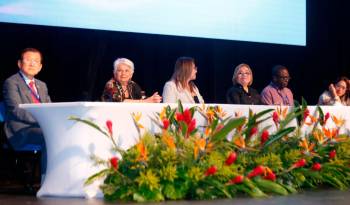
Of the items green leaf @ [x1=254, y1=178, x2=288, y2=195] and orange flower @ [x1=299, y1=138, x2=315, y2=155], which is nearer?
green leaf @ [x1=254, y1=178, x2=288, y2=195]

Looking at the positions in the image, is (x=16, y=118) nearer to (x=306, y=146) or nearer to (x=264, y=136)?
(x=264, y=136)

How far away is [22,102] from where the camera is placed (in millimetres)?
3912

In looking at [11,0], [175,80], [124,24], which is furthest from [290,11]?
[11,0]

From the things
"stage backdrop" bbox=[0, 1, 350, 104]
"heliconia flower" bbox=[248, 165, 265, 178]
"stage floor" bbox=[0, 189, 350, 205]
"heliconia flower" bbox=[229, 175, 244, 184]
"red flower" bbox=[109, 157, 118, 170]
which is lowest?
"stage floor" bbox=[0, 189, 350, 205]

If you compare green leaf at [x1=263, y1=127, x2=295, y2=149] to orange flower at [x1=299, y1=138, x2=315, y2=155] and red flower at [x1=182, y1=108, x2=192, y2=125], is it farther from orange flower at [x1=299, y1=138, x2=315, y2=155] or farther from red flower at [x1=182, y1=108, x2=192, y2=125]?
red flower at [x1=182, y1=108, x2=192, y2=125]

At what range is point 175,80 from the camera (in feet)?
15.3

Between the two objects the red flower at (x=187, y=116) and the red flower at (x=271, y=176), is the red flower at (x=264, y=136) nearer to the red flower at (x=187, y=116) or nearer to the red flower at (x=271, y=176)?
the red flower at (x=271, y=176)

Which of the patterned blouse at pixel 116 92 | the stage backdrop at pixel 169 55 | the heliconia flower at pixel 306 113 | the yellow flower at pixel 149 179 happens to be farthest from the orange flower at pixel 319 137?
the stage backdrop at pixel 169 55

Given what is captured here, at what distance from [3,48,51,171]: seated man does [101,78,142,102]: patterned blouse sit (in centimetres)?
52

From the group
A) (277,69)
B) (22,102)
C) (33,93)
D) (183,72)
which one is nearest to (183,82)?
(183,72)

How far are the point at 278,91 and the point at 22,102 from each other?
2.32 m

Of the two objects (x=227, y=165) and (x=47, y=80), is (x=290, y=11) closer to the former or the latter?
(x=47, y=80)

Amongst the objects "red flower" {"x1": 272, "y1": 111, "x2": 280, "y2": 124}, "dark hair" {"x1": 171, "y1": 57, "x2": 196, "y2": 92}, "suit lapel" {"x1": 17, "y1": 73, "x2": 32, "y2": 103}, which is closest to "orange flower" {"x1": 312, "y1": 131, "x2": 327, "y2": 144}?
"red flower" {"x1": 272, "y1": 111, "x2": 280, "y2": 124}

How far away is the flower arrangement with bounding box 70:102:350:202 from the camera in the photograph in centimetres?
310
